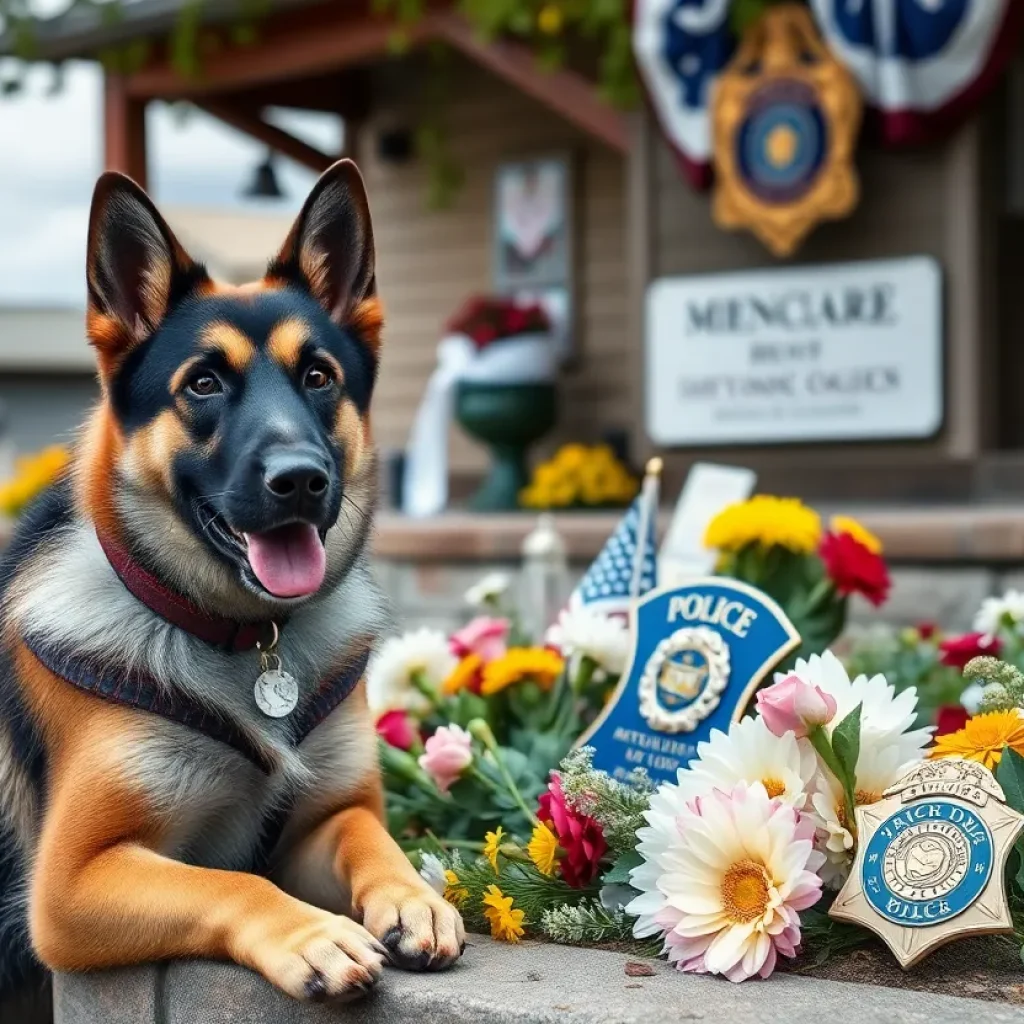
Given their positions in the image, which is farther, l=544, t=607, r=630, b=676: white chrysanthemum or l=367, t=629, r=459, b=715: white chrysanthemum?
l=367, t=629, r=459, b=715: white chrysanthemum

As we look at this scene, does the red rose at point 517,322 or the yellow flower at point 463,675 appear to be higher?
the red rose at point 517,322

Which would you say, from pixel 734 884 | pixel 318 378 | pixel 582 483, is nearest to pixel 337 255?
pixel 318 378

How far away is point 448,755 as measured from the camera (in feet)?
10.9

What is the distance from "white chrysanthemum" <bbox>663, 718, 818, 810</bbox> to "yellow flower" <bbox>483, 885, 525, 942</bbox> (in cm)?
39

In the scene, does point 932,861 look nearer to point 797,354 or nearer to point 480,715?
point 480,715

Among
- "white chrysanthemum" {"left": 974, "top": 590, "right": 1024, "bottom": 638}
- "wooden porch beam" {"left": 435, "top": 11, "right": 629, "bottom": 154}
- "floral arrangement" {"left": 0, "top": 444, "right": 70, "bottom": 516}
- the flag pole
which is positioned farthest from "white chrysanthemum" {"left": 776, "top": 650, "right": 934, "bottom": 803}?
"floral arrangement" {"left": 0, "top": 444, "right": 70, "bottom": 516}

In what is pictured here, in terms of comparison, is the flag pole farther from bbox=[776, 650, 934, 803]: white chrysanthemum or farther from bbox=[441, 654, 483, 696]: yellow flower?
bbox=[776, 650, 934, 803]: white chrysanthemum

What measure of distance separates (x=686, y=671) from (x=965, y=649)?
1027mm

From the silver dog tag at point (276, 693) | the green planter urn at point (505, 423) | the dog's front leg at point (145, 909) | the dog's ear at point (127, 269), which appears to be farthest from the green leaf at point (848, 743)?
the green planter urn at point (505, 423)

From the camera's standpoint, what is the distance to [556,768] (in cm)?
358

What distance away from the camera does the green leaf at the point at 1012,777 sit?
2.65m

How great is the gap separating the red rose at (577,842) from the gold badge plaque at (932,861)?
48cm

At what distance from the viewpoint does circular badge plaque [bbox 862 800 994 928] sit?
2494 millimetres

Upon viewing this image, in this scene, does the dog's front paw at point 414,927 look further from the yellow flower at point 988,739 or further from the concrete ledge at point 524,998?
the yellow flower at point 988,739
